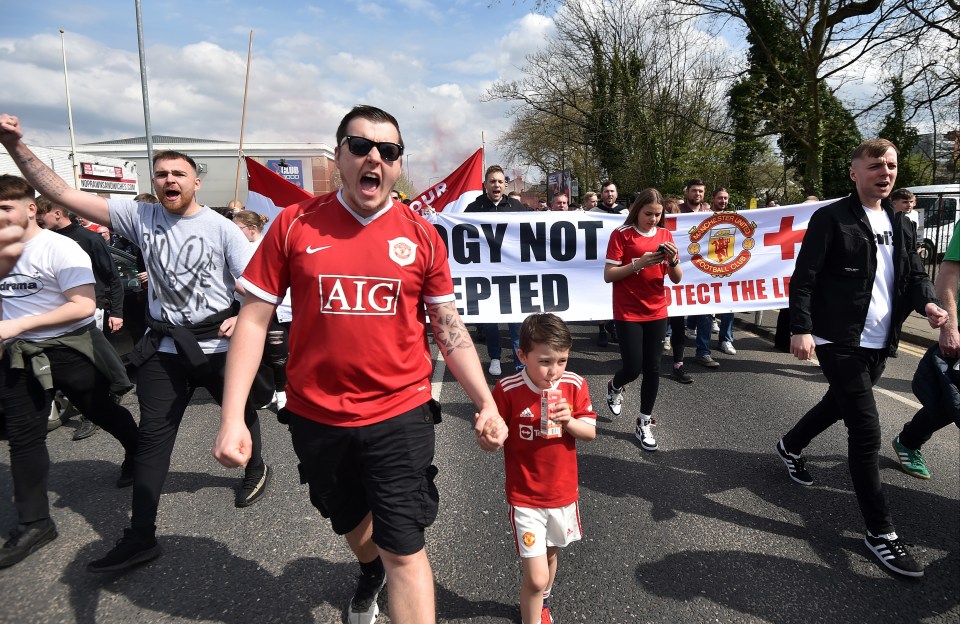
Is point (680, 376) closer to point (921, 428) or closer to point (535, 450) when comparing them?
point (921, 428)

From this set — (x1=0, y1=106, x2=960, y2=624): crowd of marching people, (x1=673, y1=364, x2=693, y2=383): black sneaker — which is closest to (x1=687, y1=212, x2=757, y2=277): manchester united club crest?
(x1=673, y1=364, x2=693, y2=383): black sneaker

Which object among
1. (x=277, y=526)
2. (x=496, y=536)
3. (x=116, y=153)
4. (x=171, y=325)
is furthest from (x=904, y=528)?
(x=116, y=153)

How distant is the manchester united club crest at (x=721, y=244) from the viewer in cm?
687

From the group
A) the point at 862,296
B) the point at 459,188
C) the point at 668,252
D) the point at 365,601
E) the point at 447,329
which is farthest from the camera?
the point at 459,188

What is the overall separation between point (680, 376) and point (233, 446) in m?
4.99

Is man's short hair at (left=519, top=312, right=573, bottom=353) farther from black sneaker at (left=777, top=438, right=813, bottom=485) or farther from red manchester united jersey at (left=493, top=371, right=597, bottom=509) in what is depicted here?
black sneaker at (left=777, top=438, right=813, bottom=485)

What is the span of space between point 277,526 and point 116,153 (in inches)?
2030

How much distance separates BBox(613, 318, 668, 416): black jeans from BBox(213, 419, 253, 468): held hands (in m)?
3.06

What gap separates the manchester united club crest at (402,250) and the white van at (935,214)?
57.2 feet

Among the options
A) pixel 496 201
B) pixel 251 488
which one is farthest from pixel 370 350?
pixel 496 201

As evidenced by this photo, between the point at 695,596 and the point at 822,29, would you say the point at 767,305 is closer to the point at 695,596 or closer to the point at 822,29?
the point at 695,596

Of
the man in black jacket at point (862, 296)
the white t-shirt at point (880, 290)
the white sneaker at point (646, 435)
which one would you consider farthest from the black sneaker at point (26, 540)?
the white t-shirt at point (880, 290)

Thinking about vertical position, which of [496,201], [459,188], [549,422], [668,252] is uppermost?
[459,188]

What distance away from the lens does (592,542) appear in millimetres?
2945
